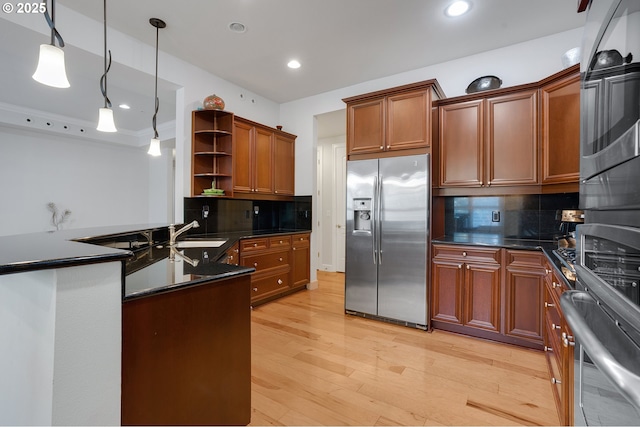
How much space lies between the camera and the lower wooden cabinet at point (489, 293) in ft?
8.40

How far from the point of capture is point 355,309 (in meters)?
3.35

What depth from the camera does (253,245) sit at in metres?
3.58

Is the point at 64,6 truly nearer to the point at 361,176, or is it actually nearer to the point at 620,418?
the point at 361,176

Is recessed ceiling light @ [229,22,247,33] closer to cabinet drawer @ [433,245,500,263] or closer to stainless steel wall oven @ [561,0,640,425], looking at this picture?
stainless steel wall oven @ [561,0,640,425]

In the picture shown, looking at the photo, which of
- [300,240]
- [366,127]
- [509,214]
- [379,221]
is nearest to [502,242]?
[509,214]

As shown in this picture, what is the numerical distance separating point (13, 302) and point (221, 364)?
793mm

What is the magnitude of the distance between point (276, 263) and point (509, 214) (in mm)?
2859

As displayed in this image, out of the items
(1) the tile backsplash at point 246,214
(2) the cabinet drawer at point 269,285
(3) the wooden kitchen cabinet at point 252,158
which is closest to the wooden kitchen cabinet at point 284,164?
(3) the wooden kitchen cabinet at point 252,158

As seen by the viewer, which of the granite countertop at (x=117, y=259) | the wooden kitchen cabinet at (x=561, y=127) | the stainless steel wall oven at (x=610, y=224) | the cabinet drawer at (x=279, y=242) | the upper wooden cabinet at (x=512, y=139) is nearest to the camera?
the stainless steel wall oven at (x=610, y=224)

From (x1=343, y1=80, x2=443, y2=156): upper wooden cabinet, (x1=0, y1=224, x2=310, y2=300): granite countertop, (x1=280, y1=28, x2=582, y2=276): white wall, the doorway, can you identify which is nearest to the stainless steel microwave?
(x1=0, y1=224, x2=310, y2=300): granite countertop

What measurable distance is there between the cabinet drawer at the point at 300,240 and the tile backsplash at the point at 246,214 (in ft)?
0.61

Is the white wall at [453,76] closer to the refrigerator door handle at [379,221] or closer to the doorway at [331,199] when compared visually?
the doorway at [331,199]

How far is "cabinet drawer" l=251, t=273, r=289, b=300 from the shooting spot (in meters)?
3.60

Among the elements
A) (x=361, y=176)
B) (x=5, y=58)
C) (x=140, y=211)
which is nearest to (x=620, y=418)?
(x=361, y=176)
